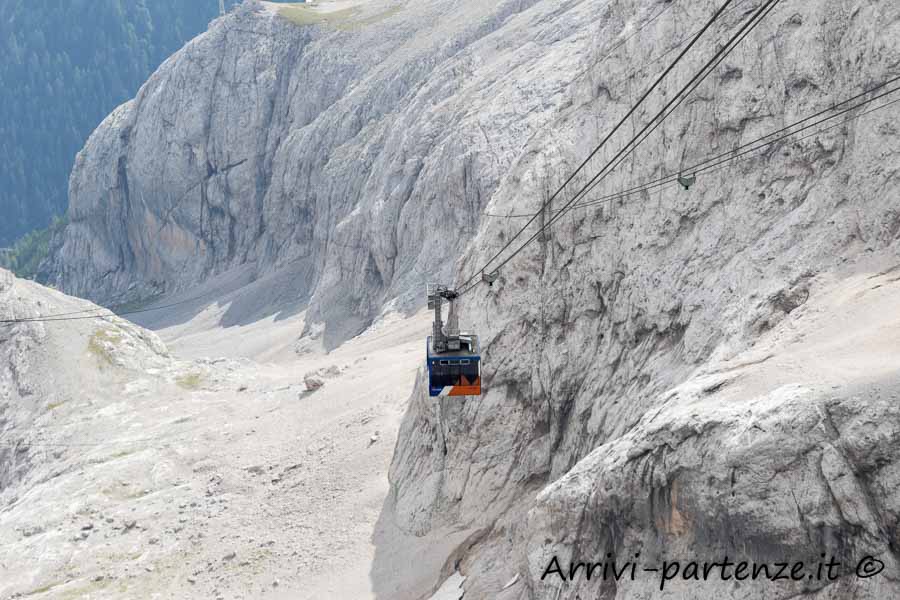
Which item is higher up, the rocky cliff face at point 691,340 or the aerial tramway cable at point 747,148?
the aerial tramway cable at point 747,148

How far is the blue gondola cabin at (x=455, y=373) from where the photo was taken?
70.1 ft

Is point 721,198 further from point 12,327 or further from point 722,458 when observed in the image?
point 12,327

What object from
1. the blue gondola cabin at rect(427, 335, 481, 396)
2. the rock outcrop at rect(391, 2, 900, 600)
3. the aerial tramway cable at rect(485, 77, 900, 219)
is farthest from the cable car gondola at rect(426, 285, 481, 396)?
the aerial tramway cable at rect(485, 77, 900, 219)

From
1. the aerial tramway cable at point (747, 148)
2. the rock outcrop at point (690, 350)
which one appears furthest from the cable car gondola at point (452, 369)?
the aerial tramway cable at point (747, 148)

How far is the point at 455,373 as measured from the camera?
2141cm

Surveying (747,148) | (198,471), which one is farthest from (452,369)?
(198,471)

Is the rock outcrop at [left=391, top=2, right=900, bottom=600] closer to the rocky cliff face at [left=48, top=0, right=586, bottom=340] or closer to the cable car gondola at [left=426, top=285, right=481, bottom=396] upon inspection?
the cable car gondola at [left=426, top=285, right=481, bottom=396]

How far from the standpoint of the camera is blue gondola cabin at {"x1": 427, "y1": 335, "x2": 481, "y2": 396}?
21.4 metres

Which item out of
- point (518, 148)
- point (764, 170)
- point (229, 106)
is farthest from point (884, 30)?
point (229, 106)

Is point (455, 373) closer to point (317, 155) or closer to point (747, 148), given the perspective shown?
point (747, 148)

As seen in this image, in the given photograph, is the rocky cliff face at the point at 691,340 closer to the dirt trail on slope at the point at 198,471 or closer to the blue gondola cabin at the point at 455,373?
the blue gondola cabin at the point at 455,373

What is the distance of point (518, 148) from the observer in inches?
2306

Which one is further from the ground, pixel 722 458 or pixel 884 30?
pixel 884 30

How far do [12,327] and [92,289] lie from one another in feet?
246
